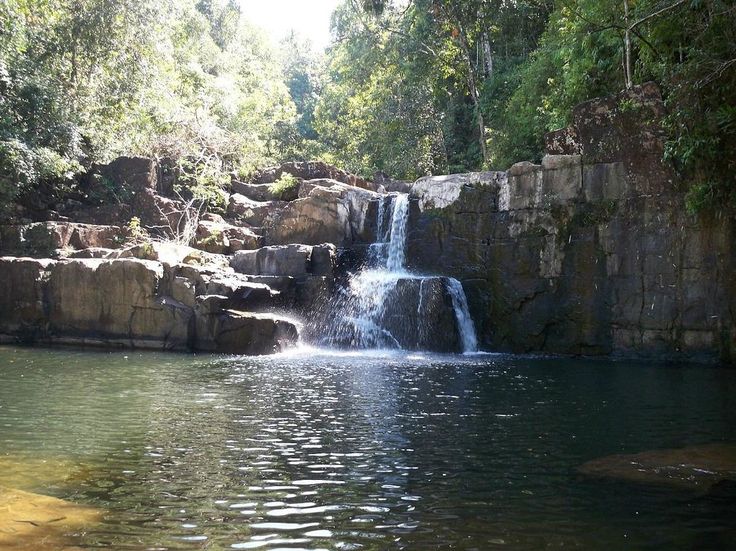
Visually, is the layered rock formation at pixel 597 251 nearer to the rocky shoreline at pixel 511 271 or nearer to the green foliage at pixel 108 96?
the rocky shoreline at pixel 511 271

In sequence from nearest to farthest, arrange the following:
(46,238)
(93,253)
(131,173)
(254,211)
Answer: (93,253)
(46,238)
(254,211)
(131,173)

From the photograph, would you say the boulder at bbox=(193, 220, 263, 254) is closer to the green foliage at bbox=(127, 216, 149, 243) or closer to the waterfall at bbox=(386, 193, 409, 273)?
the green foliage at bbox=(127, 216, 149, 243)

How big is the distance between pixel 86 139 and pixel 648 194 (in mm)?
19374

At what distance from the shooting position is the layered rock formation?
15.3m

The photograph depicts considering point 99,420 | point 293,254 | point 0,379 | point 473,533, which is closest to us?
point 473,533

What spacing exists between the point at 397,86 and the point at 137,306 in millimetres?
18171

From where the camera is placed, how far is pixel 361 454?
6906mm

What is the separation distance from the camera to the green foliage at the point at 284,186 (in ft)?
81.1

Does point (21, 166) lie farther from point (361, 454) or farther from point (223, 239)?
point (361, 454)

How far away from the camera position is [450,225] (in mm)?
18969

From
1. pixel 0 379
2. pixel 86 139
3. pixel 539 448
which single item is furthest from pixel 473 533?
pixel 86 139

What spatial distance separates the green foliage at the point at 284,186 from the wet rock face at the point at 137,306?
7334 mm

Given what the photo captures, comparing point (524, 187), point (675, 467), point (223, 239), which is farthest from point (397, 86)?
point (675, 467)

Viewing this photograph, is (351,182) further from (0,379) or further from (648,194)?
(0,379)
